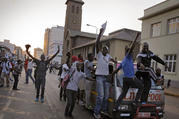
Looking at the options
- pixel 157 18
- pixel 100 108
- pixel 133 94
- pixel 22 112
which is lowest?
pixel 22 112

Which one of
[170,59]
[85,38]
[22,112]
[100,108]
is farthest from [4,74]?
[85,38]

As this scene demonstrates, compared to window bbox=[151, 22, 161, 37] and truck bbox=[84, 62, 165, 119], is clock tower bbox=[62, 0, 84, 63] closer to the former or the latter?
window bbox=[151, 22, 161, 37]

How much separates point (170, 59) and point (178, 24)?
13.2 ft

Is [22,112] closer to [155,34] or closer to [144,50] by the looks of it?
[144,50]

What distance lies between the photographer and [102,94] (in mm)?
4820

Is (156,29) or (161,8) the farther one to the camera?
(156,29)

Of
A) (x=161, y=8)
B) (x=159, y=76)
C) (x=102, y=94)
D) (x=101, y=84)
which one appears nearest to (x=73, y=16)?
(x=161, y=8)

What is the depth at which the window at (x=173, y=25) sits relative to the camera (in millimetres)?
19469

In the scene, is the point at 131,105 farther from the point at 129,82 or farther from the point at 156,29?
the point at 156,29

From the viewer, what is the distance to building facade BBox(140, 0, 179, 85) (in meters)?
19.1

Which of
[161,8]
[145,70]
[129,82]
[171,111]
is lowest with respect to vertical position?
[171,111]

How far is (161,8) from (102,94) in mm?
20642

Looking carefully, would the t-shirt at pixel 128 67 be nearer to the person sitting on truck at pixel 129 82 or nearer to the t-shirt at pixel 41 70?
the person sitting on truck at pixel 129 82

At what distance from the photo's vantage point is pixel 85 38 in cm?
5994
